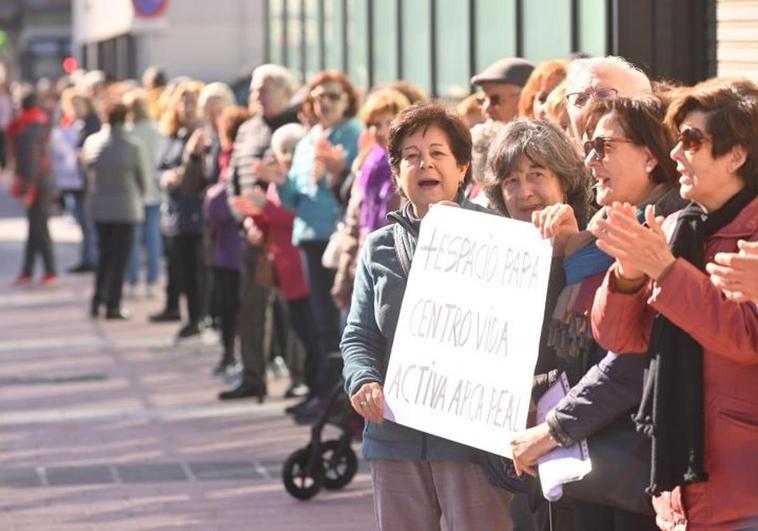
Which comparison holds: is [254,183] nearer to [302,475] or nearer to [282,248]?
[282,248]

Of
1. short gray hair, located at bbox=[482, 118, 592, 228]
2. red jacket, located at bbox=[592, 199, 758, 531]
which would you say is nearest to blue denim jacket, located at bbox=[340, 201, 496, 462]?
short gray hair, located at bbox=[482, 118, 592, 228]

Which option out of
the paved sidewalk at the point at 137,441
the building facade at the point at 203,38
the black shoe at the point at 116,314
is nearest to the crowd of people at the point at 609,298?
the paved sidewalk at the point at 137,441

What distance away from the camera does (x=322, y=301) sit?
11820 millimetres

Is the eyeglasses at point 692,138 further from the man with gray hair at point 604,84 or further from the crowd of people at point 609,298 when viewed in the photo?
the man with gray hair at point 604,84

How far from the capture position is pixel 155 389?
13.9 meters

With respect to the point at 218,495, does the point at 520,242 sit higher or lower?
higher

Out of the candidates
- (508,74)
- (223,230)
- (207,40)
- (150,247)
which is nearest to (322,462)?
(508,74)

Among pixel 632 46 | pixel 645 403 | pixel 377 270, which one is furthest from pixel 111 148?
pixel 645 403

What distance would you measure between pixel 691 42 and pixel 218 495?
373 cm

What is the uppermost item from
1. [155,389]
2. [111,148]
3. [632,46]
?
[632,46]

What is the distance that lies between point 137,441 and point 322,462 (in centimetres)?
224

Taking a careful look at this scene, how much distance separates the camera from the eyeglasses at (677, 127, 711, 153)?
184 inches

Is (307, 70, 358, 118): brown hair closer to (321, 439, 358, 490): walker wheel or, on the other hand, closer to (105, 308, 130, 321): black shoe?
(321, 439, 358, 490): walker wheel

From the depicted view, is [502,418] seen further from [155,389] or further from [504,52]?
[504,52]
